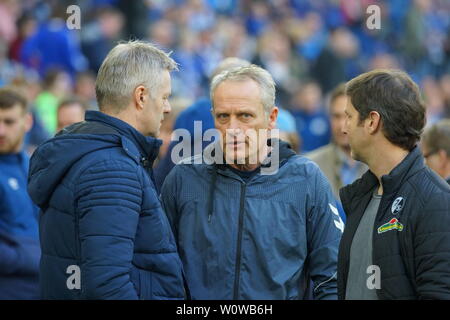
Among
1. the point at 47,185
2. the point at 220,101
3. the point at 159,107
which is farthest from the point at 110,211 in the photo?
the point at 220,101

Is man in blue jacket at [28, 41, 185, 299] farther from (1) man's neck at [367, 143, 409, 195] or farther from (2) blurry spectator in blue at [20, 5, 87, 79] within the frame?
(2) blurry spectator in blue at [20, 5, 87, 79]

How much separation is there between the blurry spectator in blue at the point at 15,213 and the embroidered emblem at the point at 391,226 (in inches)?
97.4

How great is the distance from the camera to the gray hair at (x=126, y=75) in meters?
3.22

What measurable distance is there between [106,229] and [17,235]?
2278mm

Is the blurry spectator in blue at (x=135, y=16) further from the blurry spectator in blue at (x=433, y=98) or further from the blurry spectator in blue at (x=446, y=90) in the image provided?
the blurry spectator in blue at (x=446, y=90)

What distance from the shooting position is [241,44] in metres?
13.5

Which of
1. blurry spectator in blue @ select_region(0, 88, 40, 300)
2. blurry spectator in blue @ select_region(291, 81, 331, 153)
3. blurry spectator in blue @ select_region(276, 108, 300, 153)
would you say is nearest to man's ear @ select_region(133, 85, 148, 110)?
blurry spectator in blue @ select_region(0, 88, 40, 300)

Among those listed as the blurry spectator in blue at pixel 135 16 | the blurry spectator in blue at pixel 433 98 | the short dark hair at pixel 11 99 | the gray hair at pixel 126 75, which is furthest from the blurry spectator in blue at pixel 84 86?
the gray hair at pixel 126 75

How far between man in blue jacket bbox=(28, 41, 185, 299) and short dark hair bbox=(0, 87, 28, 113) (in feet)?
8.31

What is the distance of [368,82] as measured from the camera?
3.26 metres

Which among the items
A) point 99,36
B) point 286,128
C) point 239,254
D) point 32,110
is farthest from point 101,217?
point 99,36

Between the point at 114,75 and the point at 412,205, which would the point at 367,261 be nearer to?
the point at 412,205

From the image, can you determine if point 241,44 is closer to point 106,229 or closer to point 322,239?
point 322,239
